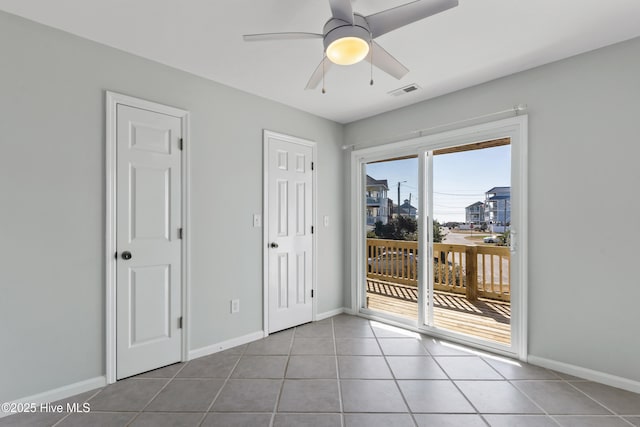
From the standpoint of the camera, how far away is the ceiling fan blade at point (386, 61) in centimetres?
183

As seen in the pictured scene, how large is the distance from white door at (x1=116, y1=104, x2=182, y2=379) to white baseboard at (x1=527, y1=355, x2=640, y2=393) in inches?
122

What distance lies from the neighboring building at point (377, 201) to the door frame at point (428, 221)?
4.4 inches

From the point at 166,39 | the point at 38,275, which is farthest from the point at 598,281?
the point at 38,275

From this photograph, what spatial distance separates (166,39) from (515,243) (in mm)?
3281

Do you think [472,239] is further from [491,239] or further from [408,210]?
[408,210]

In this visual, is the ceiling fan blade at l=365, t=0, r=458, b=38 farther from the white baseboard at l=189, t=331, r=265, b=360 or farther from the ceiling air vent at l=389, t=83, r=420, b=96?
the white baseboard at l=189, t=331, r=265, b=360

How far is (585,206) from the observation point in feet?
7.69

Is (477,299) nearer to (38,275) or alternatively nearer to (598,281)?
(598,281)

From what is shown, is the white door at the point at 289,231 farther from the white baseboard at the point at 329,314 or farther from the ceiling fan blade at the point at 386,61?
the ceiling fan blade at the point at 386,61

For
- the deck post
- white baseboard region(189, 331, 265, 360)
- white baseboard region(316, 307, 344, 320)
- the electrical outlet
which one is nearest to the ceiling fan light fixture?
the electrical outlet

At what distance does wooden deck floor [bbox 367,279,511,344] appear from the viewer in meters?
3.18

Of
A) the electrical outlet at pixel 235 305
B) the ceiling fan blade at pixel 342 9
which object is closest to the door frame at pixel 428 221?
the electrical outlet at pixel 235 305

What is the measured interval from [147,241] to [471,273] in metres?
3.56

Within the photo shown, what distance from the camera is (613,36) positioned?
7.04 feet
